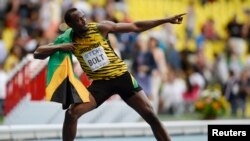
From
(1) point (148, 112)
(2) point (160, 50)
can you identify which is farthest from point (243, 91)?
(1) point (148, 112)

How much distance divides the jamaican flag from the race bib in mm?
279

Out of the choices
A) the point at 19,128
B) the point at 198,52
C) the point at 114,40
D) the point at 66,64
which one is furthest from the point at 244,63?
the point at 66,64

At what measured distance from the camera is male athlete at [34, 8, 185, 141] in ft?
32.4

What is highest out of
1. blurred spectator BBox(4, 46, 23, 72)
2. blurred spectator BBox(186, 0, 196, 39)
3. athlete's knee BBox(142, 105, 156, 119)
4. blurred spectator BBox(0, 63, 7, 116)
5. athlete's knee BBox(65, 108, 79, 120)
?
athlete's knee BBox(65, 108, 79, 120)

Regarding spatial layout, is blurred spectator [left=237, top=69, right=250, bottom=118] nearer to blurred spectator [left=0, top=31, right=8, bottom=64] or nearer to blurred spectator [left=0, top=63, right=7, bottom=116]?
blurred spectator [left=0, top=31, right=8, bottom=64]

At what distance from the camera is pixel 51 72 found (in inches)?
406

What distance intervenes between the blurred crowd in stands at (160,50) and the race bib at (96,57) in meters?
Answer: 7.59

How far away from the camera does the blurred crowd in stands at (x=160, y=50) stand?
18703mm

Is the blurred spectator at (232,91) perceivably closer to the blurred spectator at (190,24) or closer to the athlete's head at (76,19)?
the blurred spectator at (190,24)

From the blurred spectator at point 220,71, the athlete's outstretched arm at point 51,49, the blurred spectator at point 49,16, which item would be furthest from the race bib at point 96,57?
the blurred spectator at point 220,71

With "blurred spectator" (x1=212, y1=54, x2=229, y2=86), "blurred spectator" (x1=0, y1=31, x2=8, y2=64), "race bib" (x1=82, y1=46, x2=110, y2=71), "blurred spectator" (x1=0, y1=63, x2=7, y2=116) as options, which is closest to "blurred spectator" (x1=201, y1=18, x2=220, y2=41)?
"blurred spectator" (x1=212, y1=54, x2=229, y2=86)

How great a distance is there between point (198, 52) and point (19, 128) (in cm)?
964

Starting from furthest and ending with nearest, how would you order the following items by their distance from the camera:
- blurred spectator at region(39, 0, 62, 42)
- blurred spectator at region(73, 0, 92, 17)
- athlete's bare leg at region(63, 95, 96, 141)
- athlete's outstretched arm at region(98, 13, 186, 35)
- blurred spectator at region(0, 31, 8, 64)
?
blurred spectator at region(73, 0, 92, 17)
blurred spectator at region(39, 0, 62, 42)
blurred spectator at region(0, 31, 8, 64)
athlete's bare leg at region(63, 95, 96, 141)
athlete's outstretched arm at region(98, 13, 186, 35)

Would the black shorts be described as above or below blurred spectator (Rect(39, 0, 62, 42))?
above
